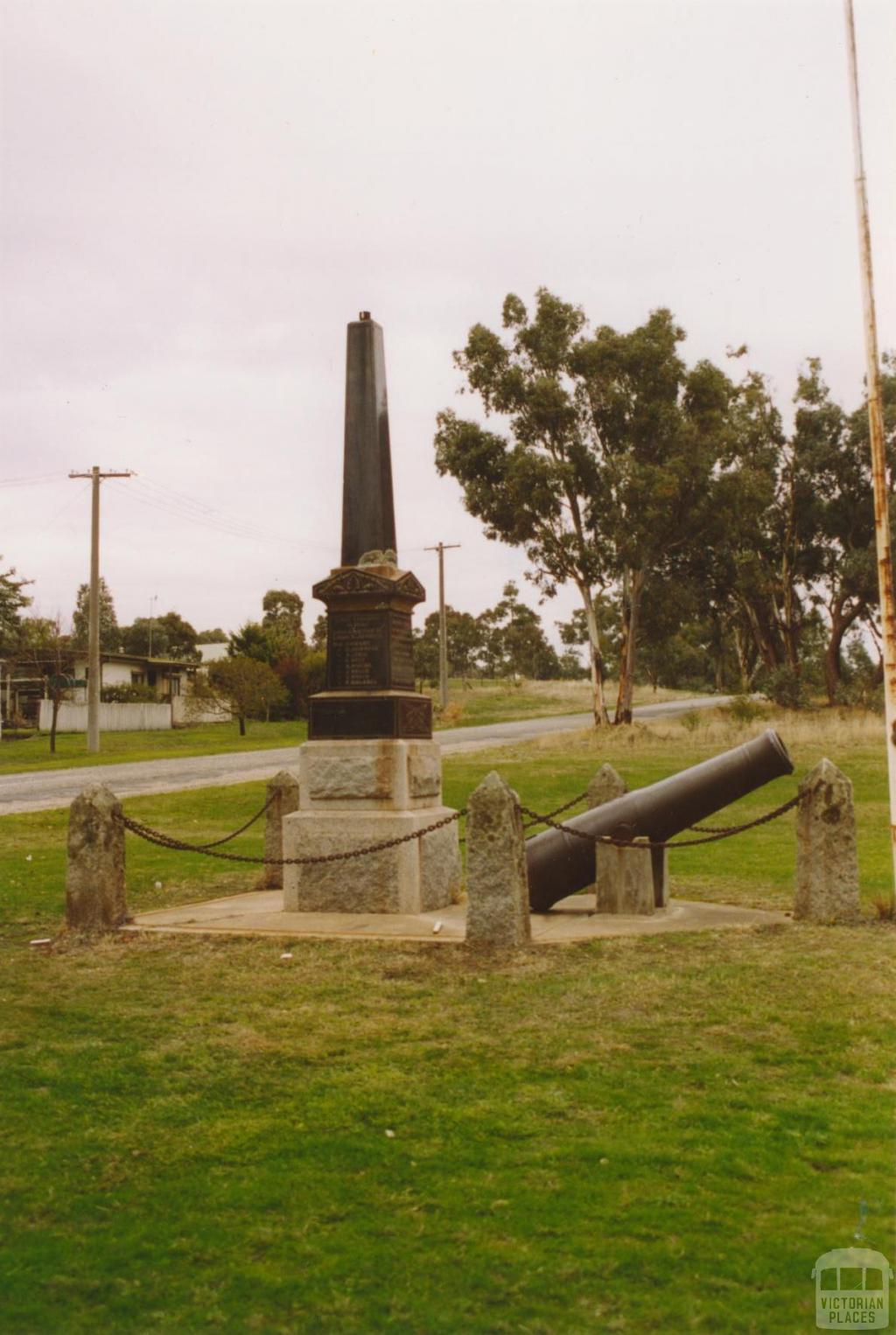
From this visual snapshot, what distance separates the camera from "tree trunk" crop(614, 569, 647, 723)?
106ft

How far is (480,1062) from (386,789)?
3925mm

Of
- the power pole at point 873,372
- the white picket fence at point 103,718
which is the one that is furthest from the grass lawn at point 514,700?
the power pole at point 873,372

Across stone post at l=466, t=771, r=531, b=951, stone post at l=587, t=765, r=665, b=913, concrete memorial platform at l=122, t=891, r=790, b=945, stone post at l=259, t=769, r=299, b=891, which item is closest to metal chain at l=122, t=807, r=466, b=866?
concrete memorial platform at l=122, t=891, r=790, b=945

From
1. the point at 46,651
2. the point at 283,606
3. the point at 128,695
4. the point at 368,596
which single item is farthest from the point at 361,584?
the point at 283,606

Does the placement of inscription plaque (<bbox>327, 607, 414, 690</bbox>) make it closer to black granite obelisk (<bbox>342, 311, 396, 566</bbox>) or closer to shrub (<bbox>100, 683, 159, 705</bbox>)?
black granite obelisk (<bbox>342, 311, 396, 566</bbox>)

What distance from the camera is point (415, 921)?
837 cm

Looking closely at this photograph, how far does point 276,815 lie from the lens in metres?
10.7

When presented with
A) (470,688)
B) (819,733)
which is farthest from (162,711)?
(819,733)

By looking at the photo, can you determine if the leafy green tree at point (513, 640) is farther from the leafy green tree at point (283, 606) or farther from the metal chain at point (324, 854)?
the metal chain at point (324, 854)

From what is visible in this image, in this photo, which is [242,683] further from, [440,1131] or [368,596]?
[440,1131]

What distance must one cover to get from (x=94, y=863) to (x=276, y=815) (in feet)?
8.91

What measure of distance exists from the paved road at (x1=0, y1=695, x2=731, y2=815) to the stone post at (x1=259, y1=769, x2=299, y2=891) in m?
6.39

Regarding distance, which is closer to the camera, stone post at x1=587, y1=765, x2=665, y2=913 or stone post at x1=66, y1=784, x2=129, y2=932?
stone post at x1=66, y1=784, x2=129, y2=932

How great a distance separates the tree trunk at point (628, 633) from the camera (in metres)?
32.3
